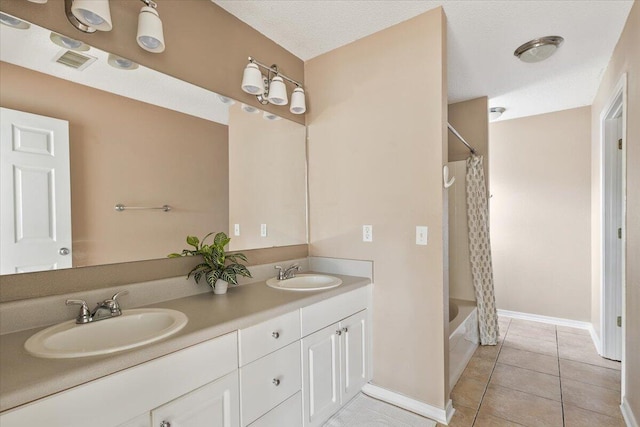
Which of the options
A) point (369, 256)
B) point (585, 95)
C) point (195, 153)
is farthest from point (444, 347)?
point (585, 95)

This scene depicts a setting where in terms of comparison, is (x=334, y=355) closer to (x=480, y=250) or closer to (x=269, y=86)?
(x=269, y=86)

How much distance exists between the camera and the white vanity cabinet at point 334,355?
1.60 meters

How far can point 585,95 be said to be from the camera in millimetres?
3086

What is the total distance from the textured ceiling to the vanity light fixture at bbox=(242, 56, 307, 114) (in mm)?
125

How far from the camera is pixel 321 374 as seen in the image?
167 centimetres

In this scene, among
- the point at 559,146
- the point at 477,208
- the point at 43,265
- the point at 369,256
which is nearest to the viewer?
the point at 43,265

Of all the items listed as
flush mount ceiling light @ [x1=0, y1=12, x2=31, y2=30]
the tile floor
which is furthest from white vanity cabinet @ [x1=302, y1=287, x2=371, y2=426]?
flush mount ceiling light @ [x1=0, y1=12, x2=31, y2=30]

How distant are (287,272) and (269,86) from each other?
1258 mm

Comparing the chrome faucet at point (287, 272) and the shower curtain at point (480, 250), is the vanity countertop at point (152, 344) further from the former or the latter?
the shower curtain at point (480, 250)

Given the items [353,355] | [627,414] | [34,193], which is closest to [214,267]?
[34,193]

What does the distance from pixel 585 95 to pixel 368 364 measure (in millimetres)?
3338

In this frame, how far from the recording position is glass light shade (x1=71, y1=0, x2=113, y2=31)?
3.92ft

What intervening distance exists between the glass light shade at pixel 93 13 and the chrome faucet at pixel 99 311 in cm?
111

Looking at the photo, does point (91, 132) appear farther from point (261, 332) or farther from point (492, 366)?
point (492, 366)
